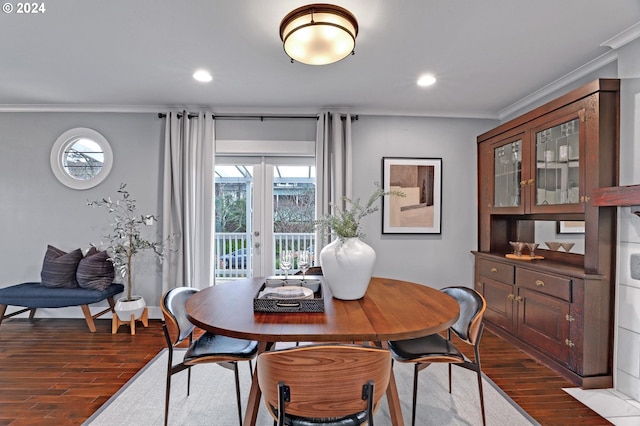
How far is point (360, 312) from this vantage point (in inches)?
62.7

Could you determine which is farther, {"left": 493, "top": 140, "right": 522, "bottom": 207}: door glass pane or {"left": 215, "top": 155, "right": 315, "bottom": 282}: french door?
{"left": 215, "top": 155, "right": 315, "bottom": 282}: french door

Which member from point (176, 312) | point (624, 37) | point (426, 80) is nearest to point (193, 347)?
point (176, 312)

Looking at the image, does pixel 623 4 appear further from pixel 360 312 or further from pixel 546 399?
pixel 546 399

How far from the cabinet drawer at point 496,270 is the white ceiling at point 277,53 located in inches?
70.5

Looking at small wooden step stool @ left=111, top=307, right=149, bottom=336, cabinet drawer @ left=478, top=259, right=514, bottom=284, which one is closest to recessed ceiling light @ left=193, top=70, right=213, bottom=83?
small wooden step stool @ left=111, top=307, right=149, bottom=336

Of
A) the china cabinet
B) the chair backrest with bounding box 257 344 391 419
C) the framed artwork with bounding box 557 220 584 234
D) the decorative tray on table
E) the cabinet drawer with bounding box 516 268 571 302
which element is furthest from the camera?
the framed artwork with bounding box 557 220 584 234

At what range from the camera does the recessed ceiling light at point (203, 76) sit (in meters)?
2.91

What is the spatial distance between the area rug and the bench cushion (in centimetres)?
126

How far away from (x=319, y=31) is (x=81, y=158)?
3616mm

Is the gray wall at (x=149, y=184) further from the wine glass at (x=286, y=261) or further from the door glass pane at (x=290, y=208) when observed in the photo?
the wine glass at (x=286, y=261)

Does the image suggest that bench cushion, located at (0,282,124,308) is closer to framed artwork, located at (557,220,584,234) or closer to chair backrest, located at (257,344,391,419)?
chair backrest, located at (257,344,391,419)

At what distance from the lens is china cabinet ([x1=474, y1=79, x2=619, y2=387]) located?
233 cm

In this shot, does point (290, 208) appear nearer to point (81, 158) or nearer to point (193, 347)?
point (193, 347)

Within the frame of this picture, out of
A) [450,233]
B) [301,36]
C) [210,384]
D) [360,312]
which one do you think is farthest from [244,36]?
[450,233]
